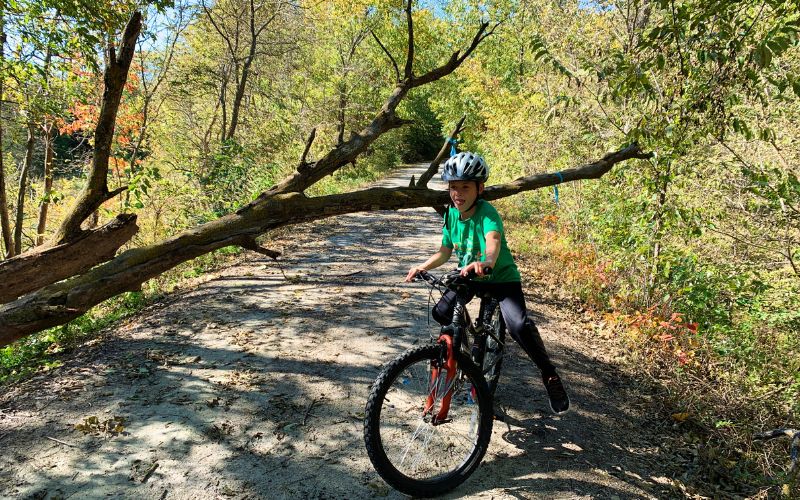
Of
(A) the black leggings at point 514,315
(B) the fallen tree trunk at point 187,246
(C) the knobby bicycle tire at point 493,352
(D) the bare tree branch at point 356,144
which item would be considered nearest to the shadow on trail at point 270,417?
(C) the knobby bicycle tire at point 493,352

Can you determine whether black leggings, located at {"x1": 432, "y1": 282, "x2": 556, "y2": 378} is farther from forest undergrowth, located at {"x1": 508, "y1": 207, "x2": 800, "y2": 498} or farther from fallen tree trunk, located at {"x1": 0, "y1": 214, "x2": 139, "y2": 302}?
fallen tree trunk, located at {"x1": 0, "y1": 214, "x2": 139, "y2": 302}

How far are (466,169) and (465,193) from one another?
184 mm

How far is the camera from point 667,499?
9.29 feet

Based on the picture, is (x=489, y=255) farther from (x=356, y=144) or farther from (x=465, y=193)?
(x=356, y=144)

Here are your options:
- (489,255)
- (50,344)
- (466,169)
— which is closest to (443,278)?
(489,255)

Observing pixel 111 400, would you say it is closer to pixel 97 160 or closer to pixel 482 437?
pixel 97 160

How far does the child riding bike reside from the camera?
2961 mm

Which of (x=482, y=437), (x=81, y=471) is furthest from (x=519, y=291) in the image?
(x=81, y=471)

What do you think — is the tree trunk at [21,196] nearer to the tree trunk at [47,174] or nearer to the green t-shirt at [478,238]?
the tree trunk at [47,174]

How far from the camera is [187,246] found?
12.4ft

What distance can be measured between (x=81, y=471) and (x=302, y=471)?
4.63 feet

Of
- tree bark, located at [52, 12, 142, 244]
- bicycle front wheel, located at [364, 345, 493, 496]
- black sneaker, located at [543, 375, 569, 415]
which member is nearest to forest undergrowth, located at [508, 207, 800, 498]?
black sneaker, located at [543, 375, 569, 415]

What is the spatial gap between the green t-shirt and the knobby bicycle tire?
1.32ft

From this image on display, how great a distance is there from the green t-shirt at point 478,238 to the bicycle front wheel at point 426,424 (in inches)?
29.6
